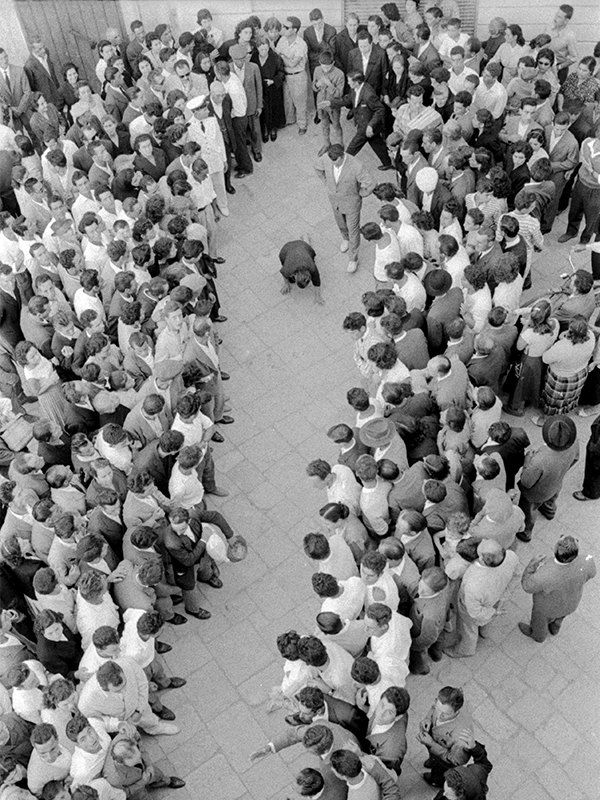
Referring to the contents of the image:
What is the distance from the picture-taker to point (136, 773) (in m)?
5.61

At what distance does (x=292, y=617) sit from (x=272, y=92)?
7.96 m

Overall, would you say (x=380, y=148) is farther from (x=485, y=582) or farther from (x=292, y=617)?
(x=485, y=582)

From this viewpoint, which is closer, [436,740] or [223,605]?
[436,740]

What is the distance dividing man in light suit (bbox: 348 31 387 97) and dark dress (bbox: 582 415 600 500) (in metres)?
6.12

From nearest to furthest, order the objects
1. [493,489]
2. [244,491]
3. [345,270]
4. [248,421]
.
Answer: [493,489], [244,491], [248,421], [345,270]

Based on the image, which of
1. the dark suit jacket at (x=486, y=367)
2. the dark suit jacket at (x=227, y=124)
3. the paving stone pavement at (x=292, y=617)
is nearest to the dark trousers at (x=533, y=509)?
the paving stone pavement at (x=292, y=617)

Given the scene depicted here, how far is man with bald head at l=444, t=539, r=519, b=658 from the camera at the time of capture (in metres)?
6.29

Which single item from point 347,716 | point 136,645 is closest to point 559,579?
point 347,716

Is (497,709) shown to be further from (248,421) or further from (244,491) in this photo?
(248,421)

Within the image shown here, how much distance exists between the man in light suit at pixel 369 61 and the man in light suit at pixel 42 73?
4413 millimetres

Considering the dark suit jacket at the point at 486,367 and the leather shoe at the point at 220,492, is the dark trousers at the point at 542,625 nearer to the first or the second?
the dark suit jacket at the point at 486,367

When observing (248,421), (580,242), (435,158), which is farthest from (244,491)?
(580,242)

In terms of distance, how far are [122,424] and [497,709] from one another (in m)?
4.13

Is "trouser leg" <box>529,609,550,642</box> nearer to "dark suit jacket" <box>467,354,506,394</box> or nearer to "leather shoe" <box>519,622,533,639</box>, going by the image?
"leather shoe" <box>519,622,533,639</box>
